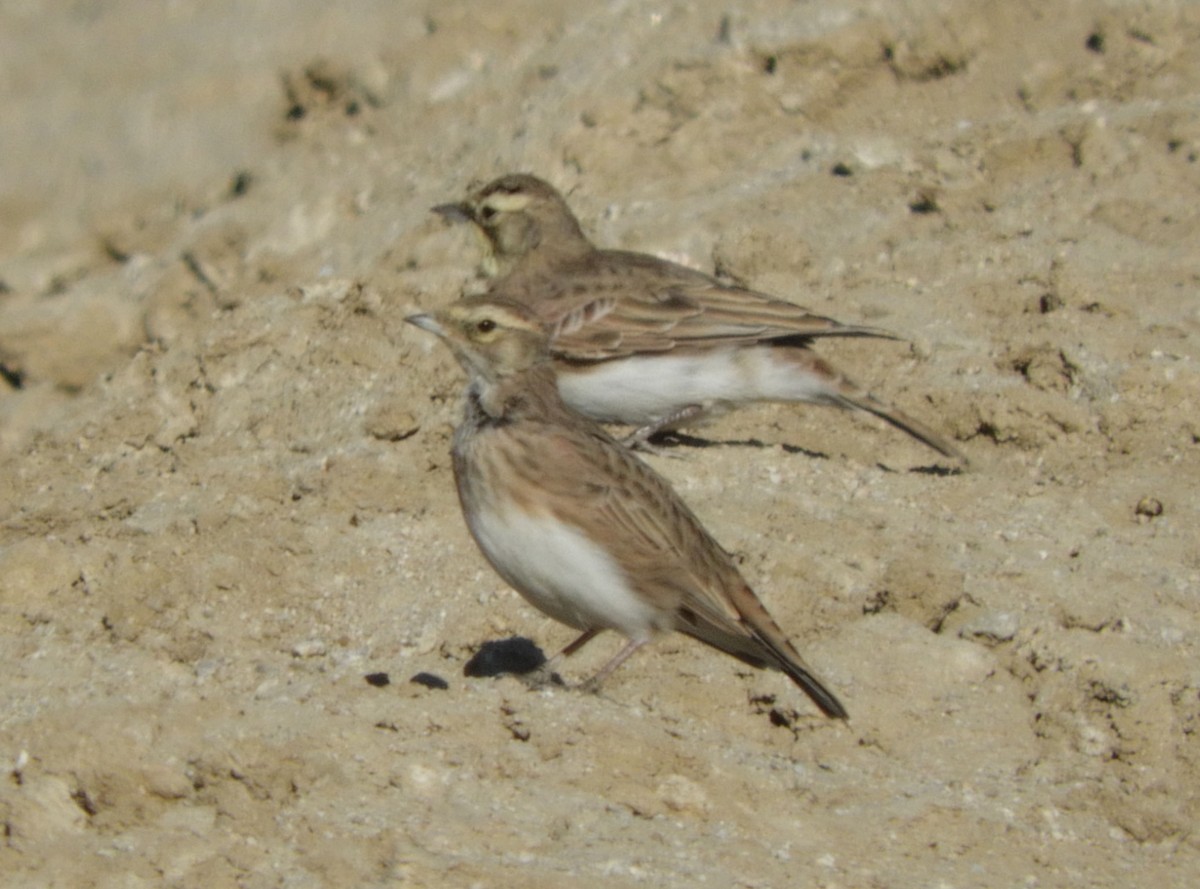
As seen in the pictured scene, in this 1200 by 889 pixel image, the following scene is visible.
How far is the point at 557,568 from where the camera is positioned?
20.7 ft

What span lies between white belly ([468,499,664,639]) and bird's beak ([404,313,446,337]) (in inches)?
32.7

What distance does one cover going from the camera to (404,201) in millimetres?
11555

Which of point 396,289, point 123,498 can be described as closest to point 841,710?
point 123,498

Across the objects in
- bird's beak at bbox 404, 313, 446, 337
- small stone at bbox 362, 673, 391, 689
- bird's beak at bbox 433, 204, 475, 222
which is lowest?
small stone at bbox 362, 673, 391, 689

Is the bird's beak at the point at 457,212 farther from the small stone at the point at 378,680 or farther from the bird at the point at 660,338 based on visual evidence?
the small stone at the point at 378,680

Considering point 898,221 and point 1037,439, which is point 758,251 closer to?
point 898,221

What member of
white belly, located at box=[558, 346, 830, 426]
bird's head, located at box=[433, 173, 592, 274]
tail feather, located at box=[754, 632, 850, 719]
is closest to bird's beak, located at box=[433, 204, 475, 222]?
bird's head, located at box=[433, 173, 592, 274]

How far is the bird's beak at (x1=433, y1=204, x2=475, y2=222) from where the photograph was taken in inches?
392

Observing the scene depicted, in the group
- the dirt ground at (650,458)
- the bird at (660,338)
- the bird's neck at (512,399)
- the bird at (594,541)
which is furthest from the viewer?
the bird at (660,338)

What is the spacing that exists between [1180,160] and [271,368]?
210 inches

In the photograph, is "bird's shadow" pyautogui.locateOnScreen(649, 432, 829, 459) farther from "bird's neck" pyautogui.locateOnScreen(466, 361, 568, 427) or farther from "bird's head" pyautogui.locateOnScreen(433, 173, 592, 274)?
"bird's neck" pyautogui.locateOnScreen(466, 361, 568, 427)

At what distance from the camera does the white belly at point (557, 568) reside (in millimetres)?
6316

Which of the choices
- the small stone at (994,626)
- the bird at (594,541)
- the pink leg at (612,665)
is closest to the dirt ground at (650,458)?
the small stone at (994,626)

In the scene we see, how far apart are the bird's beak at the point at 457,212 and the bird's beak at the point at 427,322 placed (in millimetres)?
3026
